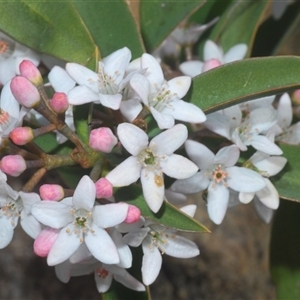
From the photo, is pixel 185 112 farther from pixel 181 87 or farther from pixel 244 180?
pixel 244 180

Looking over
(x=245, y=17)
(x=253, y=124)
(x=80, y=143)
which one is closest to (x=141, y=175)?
(x=80, y=143)

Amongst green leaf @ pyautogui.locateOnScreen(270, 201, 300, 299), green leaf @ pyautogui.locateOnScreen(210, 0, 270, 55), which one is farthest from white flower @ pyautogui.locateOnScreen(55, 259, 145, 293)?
green leaf @ pyautogui.locateOnScreen(210, 0, 270, 55)

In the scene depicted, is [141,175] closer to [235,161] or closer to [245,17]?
[235,161]

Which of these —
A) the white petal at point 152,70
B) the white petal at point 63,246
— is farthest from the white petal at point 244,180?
the white petal at point 63,246

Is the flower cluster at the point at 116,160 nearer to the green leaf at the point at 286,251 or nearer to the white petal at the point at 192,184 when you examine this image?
the white petal at the point at 192,184

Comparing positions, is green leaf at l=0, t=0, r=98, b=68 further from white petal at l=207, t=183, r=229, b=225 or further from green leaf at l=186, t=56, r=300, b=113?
white petal at l=207, t=183, r=229, b=225

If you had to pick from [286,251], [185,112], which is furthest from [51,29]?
[286,251]

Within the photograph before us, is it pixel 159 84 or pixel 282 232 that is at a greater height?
pixel 159 84
